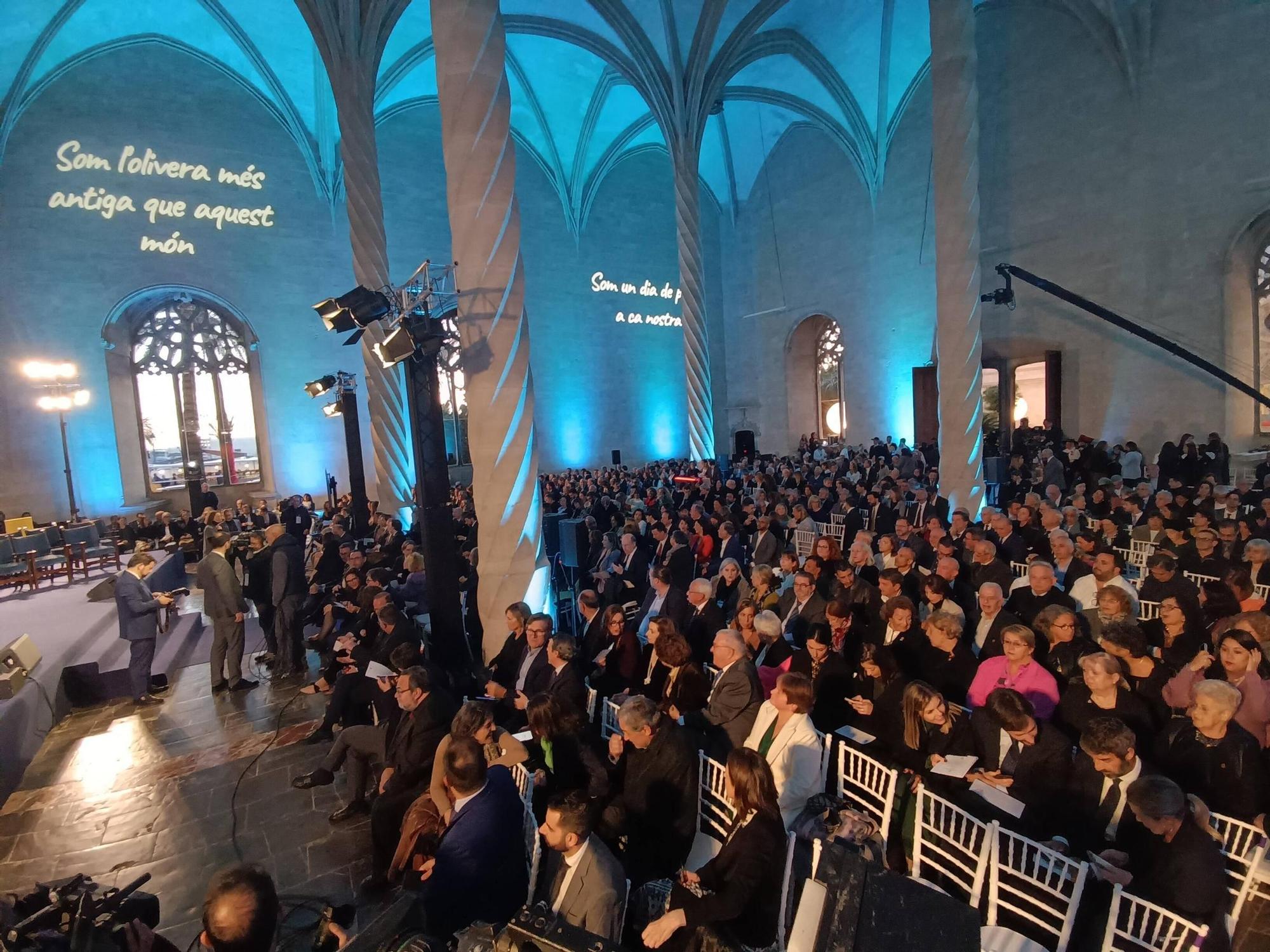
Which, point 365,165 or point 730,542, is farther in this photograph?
point 365,165

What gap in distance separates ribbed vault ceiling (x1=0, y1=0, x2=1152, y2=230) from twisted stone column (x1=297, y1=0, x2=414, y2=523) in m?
5.03

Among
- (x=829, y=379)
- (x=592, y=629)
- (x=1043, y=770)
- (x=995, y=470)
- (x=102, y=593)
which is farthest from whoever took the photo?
→ (x=829, y=379)

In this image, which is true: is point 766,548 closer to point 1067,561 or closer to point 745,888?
point 1067,561

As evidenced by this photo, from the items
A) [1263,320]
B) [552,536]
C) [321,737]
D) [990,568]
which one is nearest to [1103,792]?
[990,568]

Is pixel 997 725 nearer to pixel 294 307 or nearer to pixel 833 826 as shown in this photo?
pixel 833 826

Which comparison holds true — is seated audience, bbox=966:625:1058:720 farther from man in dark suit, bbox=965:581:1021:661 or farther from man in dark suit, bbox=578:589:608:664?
man in dark suit, bbox=578:589:608:664

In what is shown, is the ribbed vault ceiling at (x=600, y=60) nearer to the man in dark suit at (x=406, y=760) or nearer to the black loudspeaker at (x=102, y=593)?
the black loudspeaker at (x=102, y=593)

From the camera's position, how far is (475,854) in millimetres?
2768

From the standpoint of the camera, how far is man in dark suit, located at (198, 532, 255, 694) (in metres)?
6.61

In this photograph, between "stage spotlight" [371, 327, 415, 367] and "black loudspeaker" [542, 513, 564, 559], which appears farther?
"black loudspeaker" [542, 513, 564, 559]

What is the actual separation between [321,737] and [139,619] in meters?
2.59

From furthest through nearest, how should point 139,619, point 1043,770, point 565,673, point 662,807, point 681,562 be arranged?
point 681,562
point 139,619
point 565,673
point 662,807
point 1043,770

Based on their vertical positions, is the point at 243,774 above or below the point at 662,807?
below

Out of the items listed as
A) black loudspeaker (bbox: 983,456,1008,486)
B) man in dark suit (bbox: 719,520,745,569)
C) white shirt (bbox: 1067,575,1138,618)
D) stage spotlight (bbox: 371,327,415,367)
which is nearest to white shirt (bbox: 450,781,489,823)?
stage spotlight (bbox: 371,327,415,367)
